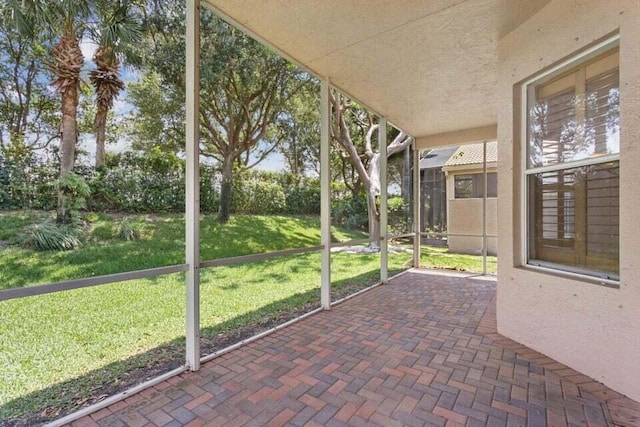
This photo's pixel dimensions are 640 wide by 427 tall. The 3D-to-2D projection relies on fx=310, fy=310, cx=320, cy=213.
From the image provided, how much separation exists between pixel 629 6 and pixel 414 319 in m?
3.27

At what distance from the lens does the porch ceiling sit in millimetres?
2622

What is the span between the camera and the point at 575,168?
104 inches

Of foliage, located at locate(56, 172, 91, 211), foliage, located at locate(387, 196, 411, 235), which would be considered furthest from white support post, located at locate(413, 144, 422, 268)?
foliage, located at locate(56, 172, 91, 211)

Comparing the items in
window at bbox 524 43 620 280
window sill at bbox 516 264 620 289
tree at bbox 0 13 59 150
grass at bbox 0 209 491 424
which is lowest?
grass at bbox 0 209 491 424

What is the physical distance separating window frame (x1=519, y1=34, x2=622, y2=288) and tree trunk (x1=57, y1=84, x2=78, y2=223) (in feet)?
25.0

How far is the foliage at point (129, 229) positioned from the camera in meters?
6.88

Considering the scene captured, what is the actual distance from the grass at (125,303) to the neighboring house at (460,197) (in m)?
0.93

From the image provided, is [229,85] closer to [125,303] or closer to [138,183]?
[138,183]

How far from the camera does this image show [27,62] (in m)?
6.58

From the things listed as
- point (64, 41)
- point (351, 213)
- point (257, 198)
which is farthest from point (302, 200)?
point (64, 41)

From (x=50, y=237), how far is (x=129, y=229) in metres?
1.39

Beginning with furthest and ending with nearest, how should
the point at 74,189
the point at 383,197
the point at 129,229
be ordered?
the point at 129,229, the point at 74,189, the point at 383,197

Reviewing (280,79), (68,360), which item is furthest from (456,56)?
(280,79)

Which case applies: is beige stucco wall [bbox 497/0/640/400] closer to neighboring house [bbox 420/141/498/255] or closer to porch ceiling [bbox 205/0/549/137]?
porch ceiling [bbox 205/0/549/137]
